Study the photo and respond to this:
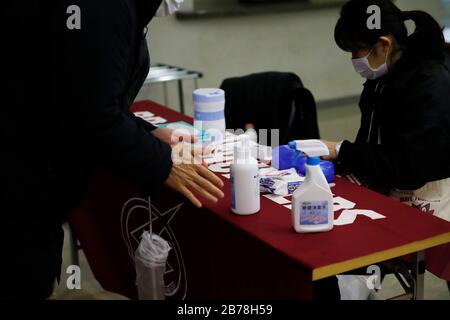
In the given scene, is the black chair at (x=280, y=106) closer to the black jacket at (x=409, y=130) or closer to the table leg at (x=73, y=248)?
the black jacket at (x=409, y=130)

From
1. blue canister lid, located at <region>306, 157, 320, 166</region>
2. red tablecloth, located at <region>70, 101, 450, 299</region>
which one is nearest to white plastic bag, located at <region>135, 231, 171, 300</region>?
red tablecloth, located at <region>70, 101, 450, 299</region>

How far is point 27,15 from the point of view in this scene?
1.16 metres

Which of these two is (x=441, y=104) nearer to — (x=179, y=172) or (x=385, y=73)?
(x=385, y=73)

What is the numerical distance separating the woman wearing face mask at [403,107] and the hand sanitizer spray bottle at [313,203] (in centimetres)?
48

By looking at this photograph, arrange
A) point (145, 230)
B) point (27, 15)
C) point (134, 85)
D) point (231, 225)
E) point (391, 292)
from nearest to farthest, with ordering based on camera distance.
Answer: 1. point (27, 15)
2. point (134, 85)
3. point (231, 225)
4. point (145, 230)
5. point (391, 292)

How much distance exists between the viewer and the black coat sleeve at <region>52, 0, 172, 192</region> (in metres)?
1.11

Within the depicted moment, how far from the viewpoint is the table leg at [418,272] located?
1528mm

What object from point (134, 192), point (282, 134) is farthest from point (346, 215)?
point (282, 134)

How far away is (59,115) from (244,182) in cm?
47

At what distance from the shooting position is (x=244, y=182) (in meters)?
1.48

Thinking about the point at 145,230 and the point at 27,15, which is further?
the point at 145,230

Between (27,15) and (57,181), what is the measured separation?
32cm

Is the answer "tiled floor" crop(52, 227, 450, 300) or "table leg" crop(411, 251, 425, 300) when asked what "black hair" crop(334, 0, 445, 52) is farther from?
"tiled floor" crop(52, 227, 450, 300)

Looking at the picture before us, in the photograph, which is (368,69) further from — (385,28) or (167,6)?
(167,6)
